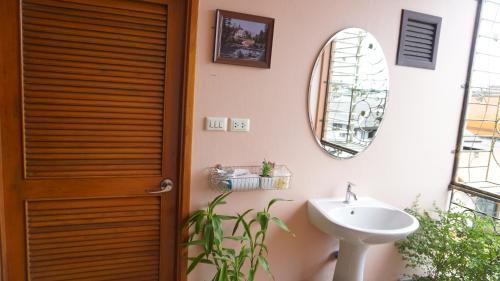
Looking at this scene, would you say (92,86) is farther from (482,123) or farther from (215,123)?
(482,123)

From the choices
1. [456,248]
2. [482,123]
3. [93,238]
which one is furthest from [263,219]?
[482,123]

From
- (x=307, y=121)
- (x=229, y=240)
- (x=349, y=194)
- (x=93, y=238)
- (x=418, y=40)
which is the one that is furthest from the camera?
(x=418, y=40)

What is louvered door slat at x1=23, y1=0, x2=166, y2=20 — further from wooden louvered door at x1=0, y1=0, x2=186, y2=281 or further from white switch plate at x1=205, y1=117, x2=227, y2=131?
white switch plate at x1=205, y1=117, x2=227, y2=131

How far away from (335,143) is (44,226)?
5.94 ft

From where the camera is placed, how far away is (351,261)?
2182 mm

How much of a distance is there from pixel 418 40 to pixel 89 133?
2.32 m

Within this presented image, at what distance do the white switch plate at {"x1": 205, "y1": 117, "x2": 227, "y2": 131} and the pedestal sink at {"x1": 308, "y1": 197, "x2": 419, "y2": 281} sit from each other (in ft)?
2.63

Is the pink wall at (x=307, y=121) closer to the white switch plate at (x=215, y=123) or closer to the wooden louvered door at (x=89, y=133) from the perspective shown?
the white switch plate at (x=215, y=123)

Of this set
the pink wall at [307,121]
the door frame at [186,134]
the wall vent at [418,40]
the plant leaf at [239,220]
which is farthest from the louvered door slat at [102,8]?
the wall vent at [418,40]

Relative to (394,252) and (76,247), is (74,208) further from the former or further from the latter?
(394,252)

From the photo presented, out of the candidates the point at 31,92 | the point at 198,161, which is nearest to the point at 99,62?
the point at 31,92

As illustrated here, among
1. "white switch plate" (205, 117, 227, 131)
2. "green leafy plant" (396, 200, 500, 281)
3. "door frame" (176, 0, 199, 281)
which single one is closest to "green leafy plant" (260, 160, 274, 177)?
"white switch plate" (205, 117, 227, 131)

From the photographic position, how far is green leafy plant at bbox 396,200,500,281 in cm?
205

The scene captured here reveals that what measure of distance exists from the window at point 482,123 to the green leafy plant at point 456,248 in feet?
1.02
